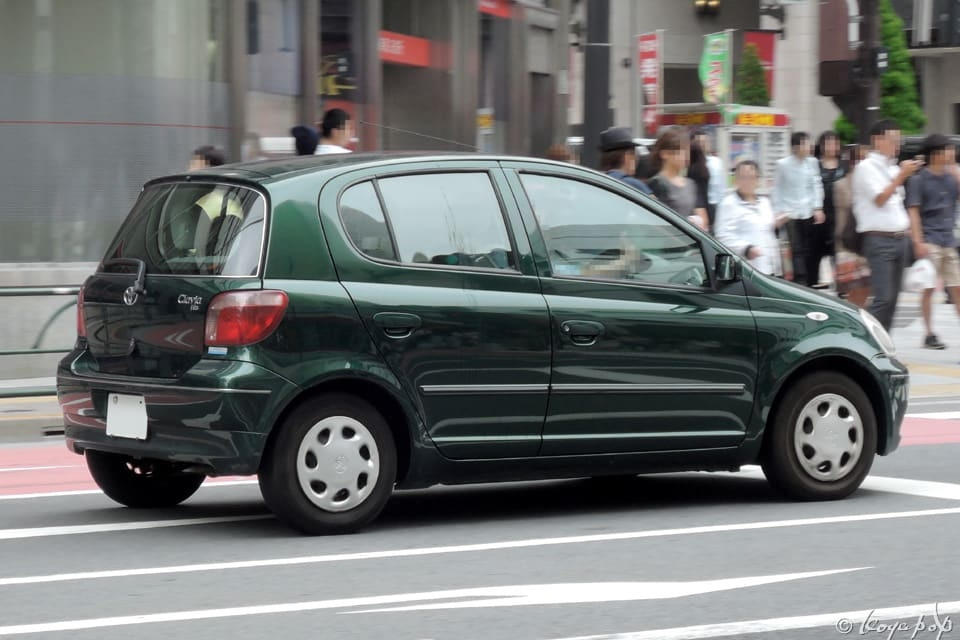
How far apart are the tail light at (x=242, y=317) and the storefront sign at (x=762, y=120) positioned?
66.9ft

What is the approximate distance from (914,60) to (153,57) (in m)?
43.1

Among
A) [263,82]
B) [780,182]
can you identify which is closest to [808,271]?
[780,182]

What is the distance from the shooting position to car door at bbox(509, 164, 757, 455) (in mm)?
7234

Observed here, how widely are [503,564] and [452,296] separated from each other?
1.19 metres

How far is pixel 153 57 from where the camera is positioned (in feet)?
50.2

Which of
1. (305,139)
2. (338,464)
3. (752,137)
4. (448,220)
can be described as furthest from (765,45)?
(338,464)

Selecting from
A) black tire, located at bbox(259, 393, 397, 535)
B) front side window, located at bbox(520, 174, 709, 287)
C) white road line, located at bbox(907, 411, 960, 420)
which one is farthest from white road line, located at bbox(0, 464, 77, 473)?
white road line, located at bbox(907, 411, 960, 420)

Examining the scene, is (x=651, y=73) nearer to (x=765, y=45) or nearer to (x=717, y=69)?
(x=717, y=69)

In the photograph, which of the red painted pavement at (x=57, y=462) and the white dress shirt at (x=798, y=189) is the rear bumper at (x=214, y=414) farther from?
the white dress shirt at (x=798, y=189)

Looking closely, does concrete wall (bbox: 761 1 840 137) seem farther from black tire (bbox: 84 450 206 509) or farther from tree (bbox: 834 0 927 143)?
black tire (bbox: 84 450 206 509)

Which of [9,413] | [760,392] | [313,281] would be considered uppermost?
[313,281]

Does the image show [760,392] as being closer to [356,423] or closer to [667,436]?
[667,436]

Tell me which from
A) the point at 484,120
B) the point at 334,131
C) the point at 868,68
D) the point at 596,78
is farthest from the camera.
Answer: the point at 484,120

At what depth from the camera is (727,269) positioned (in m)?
7.57
